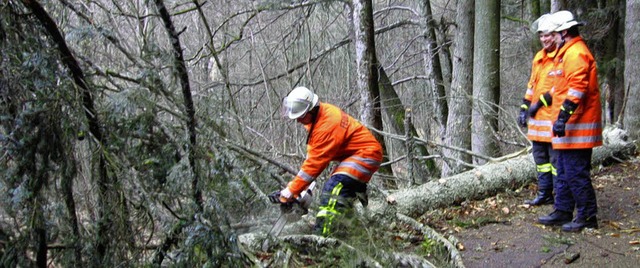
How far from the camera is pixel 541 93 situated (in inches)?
196

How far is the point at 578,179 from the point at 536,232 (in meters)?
0.63

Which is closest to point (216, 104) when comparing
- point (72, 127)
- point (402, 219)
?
point (72, 127)

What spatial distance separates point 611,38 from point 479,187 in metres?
6.36

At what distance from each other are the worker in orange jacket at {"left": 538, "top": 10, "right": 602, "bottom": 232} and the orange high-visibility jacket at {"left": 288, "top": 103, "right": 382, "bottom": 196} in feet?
5.11

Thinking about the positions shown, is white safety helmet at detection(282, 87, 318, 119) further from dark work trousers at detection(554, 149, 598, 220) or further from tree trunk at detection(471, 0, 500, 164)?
tree trunk at detection(471, 0, 500, 164)

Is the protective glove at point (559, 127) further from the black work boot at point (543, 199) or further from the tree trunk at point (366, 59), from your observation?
the tree trunk at point (366, 59)

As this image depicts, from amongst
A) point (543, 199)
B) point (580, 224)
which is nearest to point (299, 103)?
point (580, 224)

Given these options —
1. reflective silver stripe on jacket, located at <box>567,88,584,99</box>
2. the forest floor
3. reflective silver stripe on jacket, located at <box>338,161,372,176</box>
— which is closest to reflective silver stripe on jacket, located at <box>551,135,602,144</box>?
reflective silver stripe on jacket, located at <box>567,88,584,99</box>

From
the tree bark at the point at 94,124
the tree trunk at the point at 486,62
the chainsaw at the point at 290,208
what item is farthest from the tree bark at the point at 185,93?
the tree trunk at the point at 486,62

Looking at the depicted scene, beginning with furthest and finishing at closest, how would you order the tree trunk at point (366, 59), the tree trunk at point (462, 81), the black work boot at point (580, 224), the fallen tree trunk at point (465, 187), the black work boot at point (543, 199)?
the tree trunk at point (462, 81), the tree trunk at point (366, 59), the fallen tree trunk at point (465, 187), the black work boot at point (543, 199), the black work boot at point (580, 224)

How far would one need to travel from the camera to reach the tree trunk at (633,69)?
25.1ft

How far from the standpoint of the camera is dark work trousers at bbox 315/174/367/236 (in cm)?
435

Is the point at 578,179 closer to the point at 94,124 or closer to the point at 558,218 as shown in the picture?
the point at 558,218

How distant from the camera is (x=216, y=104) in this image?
9.92ft
